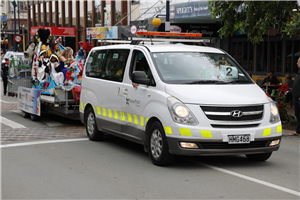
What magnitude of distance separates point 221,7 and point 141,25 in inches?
508

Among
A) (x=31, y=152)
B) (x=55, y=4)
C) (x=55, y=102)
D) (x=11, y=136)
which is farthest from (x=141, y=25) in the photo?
(x=55, y=4)

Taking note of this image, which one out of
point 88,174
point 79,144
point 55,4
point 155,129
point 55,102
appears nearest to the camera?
point 88,174

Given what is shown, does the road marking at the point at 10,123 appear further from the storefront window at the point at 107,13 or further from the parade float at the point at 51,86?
the storefront window at the point at 107,13

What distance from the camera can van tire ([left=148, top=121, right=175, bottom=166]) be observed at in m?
7.11

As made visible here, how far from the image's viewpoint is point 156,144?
7.34 meters

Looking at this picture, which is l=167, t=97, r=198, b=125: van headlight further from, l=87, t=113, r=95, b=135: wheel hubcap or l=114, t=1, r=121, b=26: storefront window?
l=114, t=1, r=121, b=26: storefront window

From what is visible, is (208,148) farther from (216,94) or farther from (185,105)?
(216,94)

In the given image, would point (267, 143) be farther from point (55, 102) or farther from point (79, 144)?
point (55, 102)

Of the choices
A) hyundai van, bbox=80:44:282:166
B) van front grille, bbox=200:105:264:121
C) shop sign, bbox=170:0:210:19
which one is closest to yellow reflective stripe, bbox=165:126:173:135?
hyundai van, bbox=80:44:282:166

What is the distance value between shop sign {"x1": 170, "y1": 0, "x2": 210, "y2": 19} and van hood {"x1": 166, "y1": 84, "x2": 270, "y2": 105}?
11463 millimetres

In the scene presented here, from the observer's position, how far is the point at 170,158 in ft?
23.6

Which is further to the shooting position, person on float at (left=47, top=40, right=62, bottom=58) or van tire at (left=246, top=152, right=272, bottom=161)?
person on float at (left=47, top=40, right=62, bottom=58)

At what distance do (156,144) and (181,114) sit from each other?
0.76m

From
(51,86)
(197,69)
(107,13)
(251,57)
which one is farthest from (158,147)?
(107,13)
